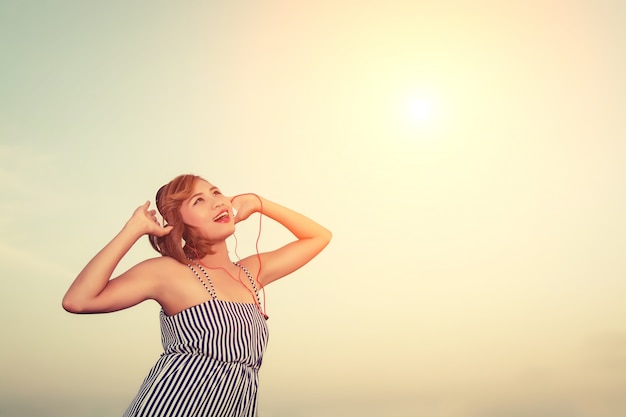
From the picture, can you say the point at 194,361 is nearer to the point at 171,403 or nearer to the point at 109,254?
the point at 171,403

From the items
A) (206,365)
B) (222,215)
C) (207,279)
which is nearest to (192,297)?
(207,279)

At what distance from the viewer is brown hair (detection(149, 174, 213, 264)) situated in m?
4.82

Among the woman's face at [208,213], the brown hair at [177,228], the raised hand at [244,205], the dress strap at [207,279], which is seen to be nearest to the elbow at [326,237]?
the raised hand at [244,205]

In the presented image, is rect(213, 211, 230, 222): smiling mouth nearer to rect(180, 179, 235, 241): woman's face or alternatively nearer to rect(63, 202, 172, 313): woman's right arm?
rect(180, 179, 235, 241): woman's face

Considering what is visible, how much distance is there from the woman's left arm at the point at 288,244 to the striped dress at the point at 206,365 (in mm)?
766

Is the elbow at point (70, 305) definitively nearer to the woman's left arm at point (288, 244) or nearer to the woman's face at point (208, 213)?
the woman's face at point (208, 213)

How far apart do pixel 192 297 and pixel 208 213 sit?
627 millimetres

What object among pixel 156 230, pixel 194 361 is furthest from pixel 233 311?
pixel 156 230

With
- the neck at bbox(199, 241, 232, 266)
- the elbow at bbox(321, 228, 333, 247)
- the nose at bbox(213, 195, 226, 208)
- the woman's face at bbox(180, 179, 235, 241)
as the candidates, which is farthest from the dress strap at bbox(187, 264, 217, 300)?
the elbow at bbox(321, 228, 333, 247)

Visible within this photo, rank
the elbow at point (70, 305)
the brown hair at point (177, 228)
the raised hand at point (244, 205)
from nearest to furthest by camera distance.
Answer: the elbow at point (70, 305) → the brown hair at point (177, 228) → the raised hand at point (244, 205)

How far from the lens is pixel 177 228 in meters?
4.87

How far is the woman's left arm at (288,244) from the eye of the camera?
5.32 meters

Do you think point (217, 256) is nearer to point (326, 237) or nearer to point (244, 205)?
point (244, 205)

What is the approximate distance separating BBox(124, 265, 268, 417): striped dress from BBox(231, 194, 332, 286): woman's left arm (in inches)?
30.1
